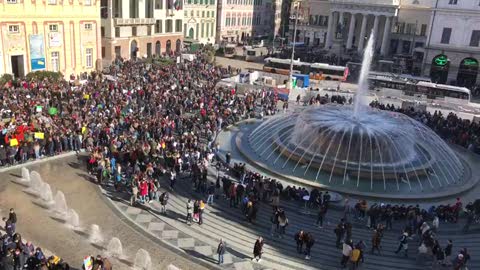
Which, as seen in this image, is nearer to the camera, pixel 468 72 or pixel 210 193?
pixel 210 193

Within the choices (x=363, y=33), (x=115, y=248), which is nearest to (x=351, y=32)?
(x=363, y=33)

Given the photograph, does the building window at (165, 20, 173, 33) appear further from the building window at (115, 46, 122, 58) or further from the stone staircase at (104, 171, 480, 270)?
the stone staircase at (104, 171, 480, 270)

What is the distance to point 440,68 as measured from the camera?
6925 cm

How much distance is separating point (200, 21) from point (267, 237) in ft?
248

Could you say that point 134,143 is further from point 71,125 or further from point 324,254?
point 324,254

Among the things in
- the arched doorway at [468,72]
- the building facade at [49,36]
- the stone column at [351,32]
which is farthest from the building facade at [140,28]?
the arched doorway at [468,72]

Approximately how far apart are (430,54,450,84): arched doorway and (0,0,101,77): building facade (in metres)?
49.3

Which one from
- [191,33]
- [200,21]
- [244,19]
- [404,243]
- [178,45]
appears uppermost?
[244,19]

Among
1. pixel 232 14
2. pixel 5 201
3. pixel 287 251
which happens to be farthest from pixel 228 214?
pixel 232 14

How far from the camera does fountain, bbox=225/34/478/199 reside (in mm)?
26578

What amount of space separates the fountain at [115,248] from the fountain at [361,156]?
37.4 ft

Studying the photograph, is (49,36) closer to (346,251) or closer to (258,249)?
(258,249)

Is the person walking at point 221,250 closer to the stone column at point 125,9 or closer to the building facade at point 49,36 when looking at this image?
the building facade at point 49,36

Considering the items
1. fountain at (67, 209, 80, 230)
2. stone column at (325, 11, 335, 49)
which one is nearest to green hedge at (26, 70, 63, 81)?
fountain at (67, 209, 80, 230)
